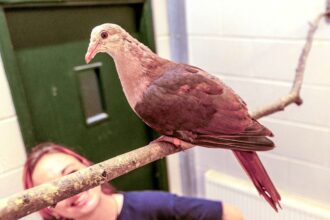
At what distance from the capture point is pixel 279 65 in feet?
3.23

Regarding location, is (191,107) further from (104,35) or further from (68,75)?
(68,75)

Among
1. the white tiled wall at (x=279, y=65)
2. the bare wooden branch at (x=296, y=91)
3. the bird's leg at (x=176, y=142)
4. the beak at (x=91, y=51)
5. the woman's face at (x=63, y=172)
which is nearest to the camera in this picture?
the beak at (x=91, y=51)

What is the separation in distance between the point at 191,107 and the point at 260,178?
0.11 meters

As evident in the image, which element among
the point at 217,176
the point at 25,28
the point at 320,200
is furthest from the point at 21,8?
the point at 320,200

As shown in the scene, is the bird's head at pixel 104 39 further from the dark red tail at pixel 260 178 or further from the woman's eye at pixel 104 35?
the dark red tail at pixel 260 178

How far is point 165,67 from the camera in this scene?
13.9 inches

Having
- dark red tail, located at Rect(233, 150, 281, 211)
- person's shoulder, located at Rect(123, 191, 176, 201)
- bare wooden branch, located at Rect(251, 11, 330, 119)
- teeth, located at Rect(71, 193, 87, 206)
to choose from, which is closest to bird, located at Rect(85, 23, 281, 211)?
dark red tail, located at Rect(233, 150, 281, 211)

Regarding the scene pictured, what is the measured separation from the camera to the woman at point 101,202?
0.76m

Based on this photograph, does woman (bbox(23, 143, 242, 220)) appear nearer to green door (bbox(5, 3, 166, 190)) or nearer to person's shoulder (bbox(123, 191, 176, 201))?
person's shoulder (bbox(123, 191, 176, 201))

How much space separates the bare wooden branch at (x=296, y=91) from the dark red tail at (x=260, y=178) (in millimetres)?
217

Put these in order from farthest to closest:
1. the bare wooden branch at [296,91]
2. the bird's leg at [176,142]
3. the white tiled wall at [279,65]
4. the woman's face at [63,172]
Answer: the white tiled wall at [279,65], the woman's face at [63,172], the bare wooden branch at [296,91], the bird's leg at [176,142]

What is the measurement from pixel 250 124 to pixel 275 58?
666 mm

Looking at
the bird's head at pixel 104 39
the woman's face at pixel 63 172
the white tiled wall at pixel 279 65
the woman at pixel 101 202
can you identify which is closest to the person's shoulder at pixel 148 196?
the woman at pixel 101 202

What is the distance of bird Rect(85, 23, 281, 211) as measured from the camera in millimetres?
345
